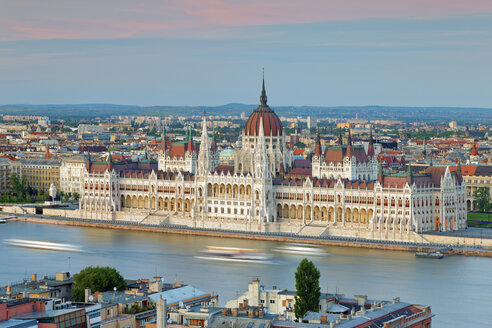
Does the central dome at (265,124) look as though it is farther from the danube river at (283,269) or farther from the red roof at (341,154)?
the danube river at (283,269)

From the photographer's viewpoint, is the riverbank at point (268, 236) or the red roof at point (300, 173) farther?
the red roof at point (300, 173)

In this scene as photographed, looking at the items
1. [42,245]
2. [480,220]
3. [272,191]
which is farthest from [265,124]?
[42,245]

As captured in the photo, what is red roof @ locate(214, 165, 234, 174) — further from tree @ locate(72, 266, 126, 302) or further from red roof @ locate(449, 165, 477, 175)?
tree @ locate(72, 266, 126, 302)

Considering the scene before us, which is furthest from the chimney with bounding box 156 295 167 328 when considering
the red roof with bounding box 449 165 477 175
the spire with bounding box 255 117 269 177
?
the red roof with bounding box 449 165 477 175

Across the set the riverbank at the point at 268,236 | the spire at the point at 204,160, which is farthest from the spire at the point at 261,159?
the spire at the point at 204,160

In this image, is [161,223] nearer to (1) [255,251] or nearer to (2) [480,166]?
(1) [255,251]

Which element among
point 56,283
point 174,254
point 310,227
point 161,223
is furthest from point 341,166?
point 56,283
